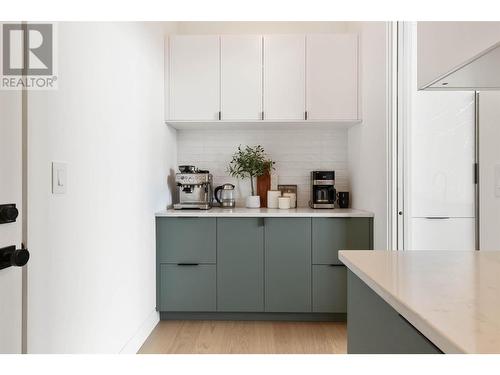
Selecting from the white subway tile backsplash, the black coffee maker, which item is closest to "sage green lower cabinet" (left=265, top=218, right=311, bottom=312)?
the black coffee maker

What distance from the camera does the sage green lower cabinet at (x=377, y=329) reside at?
2.82 ft

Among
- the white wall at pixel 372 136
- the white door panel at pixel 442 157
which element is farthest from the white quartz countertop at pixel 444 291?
the white door panel at pixel 442 157

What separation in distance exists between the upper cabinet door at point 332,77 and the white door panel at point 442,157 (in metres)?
0.58

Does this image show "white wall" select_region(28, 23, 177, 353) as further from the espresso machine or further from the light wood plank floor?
the espresso machine

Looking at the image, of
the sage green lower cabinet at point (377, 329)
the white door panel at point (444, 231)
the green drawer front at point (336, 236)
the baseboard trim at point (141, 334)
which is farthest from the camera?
the green drawer front at point (336, 236)

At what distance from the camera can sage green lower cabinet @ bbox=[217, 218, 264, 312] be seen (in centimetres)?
319

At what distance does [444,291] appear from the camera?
3.04ft

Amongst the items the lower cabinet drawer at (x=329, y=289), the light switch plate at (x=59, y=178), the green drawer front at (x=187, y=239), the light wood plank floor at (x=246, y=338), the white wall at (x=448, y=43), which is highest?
the white wall at (x=448, y=43)

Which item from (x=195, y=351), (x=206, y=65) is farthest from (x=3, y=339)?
(x=206, y=65)

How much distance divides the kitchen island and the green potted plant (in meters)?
0.44

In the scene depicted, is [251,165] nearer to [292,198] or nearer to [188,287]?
[292,198]

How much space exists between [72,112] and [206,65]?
182 centimetres

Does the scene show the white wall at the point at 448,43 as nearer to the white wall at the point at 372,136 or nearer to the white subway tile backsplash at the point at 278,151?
the white wall at the point at 372,136

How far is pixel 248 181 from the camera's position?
3.85m
